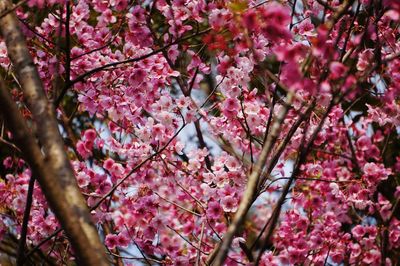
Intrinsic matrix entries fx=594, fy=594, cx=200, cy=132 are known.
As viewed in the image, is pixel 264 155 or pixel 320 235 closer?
pixel 264 155

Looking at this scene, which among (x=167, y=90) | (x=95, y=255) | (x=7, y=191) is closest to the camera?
(x=95, y=255)

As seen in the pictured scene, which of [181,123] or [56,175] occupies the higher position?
[181,123]

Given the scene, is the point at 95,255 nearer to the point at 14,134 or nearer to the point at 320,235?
the point at 14,134

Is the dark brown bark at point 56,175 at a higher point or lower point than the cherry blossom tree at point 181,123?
lower

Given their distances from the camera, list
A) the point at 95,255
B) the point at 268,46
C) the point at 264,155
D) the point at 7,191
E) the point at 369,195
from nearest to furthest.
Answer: the point at 95,255
the point at 264,155
the point at 268,46
the point at 7,191
the point at 369,195

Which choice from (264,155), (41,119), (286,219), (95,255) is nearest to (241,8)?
(264,155)

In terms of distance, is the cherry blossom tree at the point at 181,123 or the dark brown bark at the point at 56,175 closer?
the dark brown bark at the point at 56,175

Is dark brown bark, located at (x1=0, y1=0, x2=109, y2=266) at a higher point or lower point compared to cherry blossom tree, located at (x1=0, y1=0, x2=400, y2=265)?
lower

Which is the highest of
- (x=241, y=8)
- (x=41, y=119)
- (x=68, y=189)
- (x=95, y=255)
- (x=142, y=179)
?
(x=142, y=179)

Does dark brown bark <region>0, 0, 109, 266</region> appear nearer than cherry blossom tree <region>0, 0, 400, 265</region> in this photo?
Yes

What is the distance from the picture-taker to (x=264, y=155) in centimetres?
232

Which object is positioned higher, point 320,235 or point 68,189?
point 320,235

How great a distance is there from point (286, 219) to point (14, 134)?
3.50 metres

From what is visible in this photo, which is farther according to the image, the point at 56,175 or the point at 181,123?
the point at 181,123
